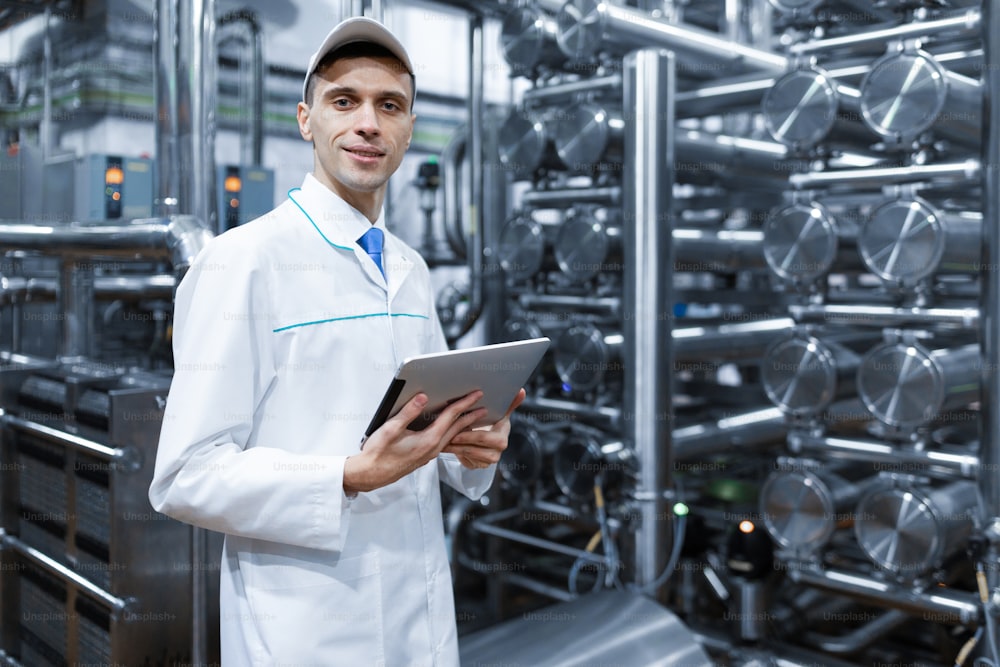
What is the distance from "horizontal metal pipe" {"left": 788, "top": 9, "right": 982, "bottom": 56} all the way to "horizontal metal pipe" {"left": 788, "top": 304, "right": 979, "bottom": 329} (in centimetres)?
78

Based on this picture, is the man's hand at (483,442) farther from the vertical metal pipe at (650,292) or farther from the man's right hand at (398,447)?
the vertical metal pipe at (650,292)

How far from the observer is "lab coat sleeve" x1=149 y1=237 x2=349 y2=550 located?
1.31m

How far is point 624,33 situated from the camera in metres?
3.06

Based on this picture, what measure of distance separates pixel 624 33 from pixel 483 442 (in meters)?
2.04

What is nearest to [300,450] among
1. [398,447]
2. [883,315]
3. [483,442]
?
[398,447]

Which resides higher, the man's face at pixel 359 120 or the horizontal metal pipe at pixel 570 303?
the man's face at pixel 359 120

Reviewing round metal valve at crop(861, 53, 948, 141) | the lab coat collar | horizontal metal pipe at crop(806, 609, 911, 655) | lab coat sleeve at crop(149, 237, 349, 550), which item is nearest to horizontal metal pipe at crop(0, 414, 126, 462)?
lab coat sleeve at crop(149, 237, 349, 550)

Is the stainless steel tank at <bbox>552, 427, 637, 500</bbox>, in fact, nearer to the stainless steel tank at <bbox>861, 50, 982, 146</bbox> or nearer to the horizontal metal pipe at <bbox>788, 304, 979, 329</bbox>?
the horizontal metal pipe at <bbox>788, 304, 979, 329</bbox>

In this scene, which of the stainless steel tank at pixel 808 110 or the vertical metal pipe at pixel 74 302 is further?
the vertical metal pipe at pixel 74 302

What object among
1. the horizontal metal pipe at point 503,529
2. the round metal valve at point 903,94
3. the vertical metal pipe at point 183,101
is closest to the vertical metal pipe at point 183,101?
the vertical metal pipe at point 183,101

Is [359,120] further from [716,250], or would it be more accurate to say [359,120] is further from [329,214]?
[716,250]

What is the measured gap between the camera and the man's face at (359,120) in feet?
4.80

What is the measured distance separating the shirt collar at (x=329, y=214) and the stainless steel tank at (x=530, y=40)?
187 centimetres

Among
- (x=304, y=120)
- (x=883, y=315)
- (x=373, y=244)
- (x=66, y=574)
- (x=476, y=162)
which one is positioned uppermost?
(x=476, y=162)
